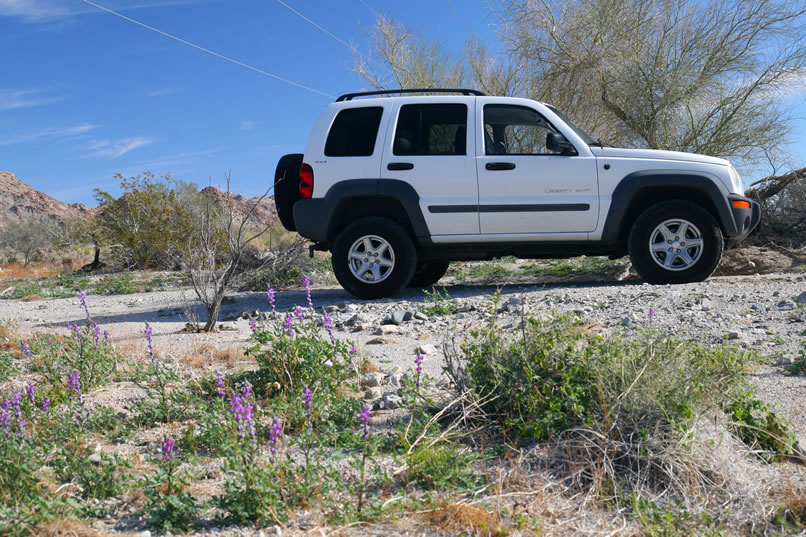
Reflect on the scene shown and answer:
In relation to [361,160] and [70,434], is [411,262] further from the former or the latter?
[70,434]

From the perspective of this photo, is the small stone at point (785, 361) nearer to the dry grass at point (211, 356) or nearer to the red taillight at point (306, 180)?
the dry grass at point (211, 356)

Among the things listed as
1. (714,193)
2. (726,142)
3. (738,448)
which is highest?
(726,142)

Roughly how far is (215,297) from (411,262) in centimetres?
225

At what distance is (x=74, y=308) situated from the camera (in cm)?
994

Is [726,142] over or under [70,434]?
over

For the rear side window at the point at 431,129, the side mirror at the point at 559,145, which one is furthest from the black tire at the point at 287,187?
the side mirror at the point at 559,145

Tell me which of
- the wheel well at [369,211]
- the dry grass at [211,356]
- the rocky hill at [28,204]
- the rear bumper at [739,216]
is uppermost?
the rocky hill at [28,204]

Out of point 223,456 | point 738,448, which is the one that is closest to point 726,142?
point 738,448

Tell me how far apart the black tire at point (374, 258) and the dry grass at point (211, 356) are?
8.63 feet

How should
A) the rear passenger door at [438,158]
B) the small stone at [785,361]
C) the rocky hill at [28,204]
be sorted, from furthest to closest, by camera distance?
the rocky hill at [28,204] → the rear passenger door at [438,158] → the small stone at [785,361]

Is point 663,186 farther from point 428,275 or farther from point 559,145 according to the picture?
point 428,275

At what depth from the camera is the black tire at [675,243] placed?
7.68 metres

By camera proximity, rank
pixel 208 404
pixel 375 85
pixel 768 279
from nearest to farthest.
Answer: pixel 208 404
pixel 768 279
pixel 375 85

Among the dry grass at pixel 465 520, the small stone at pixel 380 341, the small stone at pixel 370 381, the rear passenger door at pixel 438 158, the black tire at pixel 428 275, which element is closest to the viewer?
the dry grass at pixel 465 520
